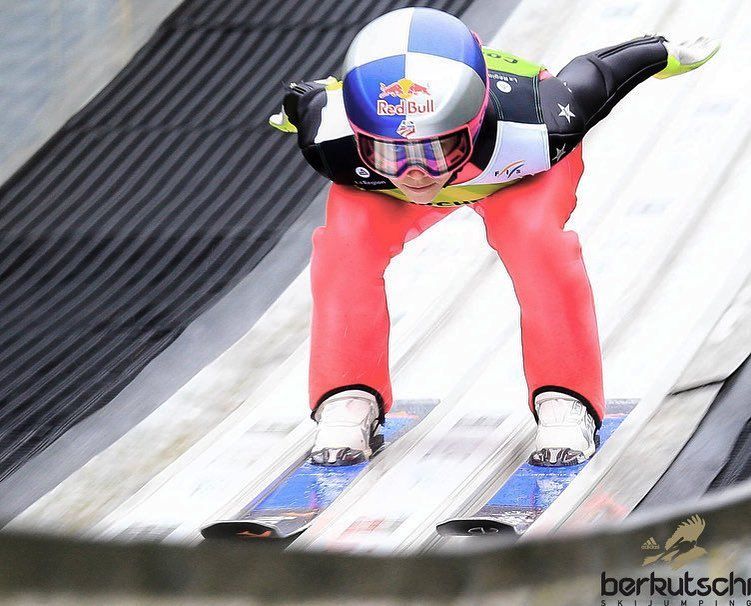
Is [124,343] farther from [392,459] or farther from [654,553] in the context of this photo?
[654,553]

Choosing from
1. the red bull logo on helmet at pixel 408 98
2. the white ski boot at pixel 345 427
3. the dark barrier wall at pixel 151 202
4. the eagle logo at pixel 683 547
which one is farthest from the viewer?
the dark barrier wall at pixel 151 202

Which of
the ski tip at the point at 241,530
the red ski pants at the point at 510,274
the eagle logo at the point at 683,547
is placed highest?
the red ski pants at the point at 510,274

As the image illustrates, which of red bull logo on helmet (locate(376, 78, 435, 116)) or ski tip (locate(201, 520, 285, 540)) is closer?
red bull logo on helmet (locate(376, 78, 435, 116))

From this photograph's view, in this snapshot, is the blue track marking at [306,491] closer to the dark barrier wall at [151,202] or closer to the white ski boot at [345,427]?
the white ski boot at [345,427]

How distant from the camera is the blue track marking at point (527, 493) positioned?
6.14 feet

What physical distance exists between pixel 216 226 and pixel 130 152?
41 cm

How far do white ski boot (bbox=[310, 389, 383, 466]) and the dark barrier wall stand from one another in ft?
1.79

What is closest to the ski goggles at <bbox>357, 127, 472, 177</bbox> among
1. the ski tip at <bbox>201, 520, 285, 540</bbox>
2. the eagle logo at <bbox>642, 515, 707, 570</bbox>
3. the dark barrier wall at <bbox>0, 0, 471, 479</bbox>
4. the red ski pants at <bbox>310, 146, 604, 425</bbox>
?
the red ski pants at <bbox>310, 146, 604, 425</bbox>

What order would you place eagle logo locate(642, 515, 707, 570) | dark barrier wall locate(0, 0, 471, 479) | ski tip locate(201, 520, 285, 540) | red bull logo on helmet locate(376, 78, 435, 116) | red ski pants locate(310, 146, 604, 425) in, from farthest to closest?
dark barrier wall locate(0, 0, 471, 479) < red ski pants locate(310, 146, 604, 425) < ski tip locate(201, 520, 285, 540) < red bull logo on helmet locate(376, 78, 435, 116) < eagle logo locate(642, 515, 707, 570)

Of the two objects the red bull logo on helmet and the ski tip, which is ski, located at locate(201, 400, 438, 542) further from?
the red bull logo on helmet

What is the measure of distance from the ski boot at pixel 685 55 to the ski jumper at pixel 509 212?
2 cm

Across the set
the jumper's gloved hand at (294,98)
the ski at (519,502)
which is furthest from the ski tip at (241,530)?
the jumper's gloved hand at (294,98)

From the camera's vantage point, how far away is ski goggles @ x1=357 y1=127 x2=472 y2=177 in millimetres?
1742

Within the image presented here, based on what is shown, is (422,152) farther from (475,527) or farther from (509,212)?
(475,527)
